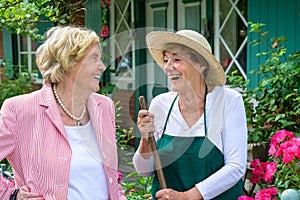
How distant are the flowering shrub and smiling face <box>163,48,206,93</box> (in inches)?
22.6

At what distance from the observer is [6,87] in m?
5.80

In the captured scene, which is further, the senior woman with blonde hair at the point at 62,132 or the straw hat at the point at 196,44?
the straw hat at the point at 196,44

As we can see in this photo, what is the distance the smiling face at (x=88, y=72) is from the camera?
1804mm

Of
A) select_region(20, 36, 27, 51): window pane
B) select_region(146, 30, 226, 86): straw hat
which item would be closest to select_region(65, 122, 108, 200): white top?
select_region(146, 30, 226, 86): straw hat

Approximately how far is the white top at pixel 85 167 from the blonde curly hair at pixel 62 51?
22cm

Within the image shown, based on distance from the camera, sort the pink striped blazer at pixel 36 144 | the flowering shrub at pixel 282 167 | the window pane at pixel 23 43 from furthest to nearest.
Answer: the window pane at pixel 23 43
the flowering shrub at pixel 282 167
the pink striped blazer at pixel 36 144

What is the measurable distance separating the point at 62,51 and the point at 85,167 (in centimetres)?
45

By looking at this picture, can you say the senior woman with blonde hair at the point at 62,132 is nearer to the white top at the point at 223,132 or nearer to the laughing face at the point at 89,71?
the laughing face at the point at 89,71

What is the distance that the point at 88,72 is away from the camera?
1.80 metres

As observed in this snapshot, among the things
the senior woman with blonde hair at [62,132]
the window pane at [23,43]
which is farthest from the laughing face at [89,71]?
the window pane at [23,43]

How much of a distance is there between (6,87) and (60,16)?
2.44 m

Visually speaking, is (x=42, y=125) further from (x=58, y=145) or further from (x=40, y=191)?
(x=40, y=191)

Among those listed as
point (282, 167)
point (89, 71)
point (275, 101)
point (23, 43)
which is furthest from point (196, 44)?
point (23, 43)

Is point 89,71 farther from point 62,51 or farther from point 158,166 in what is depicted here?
point 158,166
